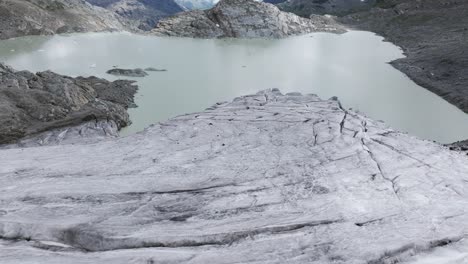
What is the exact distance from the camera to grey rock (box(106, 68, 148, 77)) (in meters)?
30.8

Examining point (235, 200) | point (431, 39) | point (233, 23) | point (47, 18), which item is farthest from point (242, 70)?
point (47, 18)

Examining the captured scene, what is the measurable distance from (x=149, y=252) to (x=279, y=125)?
25.6ft

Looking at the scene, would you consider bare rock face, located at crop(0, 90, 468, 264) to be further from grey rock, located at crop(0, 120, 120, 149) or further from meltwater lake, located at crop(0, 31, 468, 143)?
meltwater lake, located at crop(0, 31, 468, 143)

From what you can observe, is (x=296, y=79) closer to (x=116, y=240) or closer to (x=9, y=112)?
(x=9, y=112)

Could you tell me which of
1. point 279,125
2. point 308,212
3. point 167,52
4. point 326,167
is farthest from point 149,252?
point 167,52

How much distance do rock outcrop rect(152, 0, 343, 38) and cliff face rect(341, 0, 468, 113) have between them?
13.6 m

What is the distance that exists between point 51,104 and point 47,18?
36878 millimetres

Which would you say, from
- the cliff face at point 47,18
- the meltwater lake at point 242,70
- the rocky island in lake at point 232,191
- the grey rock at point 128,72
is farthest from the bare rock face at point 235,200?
the cliff face at point 47,18

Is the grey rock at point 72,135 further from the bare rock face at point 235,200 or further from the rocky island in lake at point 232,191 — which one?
the bare rock face at point 235,200

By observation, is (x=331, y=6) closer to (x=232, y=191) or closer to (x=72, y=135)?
(x=72, y=135)

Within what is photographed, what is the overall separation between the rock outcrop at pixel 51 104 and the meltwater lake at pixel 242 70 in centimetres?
112

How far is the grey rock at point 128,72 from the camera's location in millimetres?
30844

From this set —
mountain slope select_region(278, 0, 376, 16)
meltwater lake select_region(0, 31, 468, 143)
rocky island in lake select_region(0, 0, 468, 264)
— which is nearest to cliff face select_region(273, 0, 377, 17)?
mountain slope select_region(278, 0, 376, 16)

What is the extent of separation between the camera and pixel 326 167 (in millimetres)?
9852
